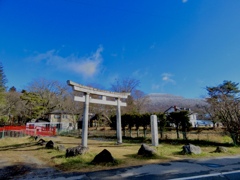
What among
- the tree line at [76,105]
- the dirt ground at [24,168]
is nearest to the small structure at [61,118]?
the tree line at [76,105]

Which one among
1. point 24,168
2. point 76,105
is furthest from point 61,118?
point 24,168

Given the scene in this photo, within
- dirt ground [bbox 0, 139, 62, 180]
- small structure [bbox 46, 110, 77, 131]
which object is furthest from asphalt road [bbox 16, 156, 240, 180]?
small structure [bbox 46, 110, 77, 131]

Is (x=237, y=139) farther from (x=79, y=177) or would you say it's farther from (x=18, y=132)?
(x=18, y=132)

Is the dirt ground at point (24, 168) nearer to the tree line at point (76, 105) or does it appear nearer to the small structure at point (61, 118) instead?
the tree line at point (76, 105)

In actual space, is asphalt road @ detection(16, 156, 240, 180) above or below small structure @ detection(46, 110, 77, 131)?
below

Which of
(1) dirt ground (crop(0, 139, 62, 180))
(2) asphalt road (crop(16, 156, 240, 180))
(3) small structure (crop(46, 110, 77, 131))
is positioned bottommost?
(1) dirt ground (crop(0, 139, 62, 180))

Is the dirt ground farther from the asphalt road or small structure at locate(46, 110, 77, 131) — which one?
small structure at locate(46, 110, 77, 131)

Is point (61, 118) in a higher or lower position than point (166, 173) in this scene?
higher

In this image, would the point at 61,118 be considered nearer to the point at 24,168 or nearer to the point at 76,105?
the point at 76,105

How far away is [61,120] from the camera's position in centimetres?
4325

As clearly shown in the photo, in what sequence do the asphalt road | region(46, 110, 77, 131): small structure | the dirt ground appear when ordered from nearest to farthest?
the asphalt road < the dirt ground < region(46, 110, 77, 131): small structure

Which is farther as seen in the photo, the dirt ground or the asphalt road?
the dirt ground

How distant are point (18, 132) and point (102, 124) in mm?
24408

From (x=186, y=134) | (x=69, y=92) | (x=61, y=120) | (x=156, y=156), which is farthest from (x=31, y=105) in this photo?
(x=156, y=156)
